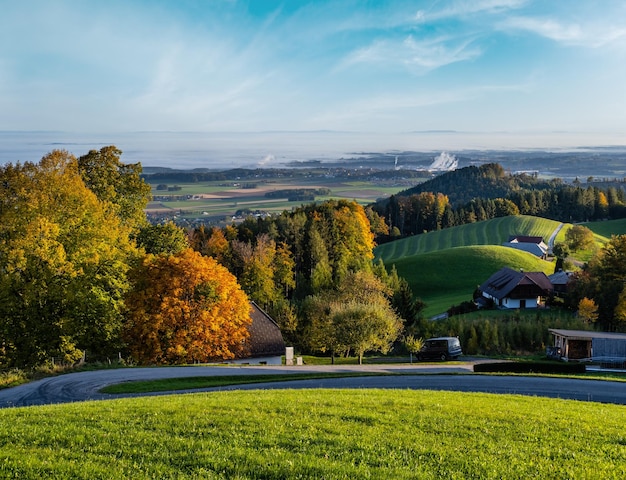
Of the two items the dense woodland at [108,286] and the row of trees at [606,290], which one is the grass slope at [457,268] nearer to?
the row of trees at [606,290]

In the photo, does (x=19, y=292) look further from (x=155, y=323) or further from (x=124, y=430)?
(x=124, y=430)

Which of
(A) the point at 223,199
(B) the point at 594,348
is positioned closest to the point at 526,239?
(A) the point at 223,199

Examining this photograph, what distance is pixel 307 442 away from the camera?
440 inches

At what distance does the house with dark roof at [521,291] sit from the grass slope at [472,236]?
48.0 metres

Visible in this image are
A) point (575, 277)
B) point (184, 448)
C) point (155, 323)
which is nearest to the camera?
Answer: point (184, 448)

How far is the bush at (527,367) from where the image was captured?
119 feet

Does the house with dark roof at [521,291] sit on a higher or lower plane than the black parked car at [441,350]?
A: lower

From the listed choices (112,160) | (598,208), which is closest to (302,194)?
(598,208)

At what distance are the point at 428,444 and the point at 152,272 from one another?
30.1 metres

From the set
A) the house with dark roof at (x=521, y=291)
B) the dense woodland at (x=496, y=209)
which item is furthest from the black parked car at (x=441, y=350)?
the dense woodland at (x=496, y=209)

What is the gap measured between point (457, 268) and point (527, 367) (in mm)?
64485

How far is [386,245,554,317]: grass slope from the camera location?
91637mm

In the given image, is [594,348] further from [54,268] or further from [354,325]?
[54,268]

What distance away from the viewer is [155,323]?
3638 cm
